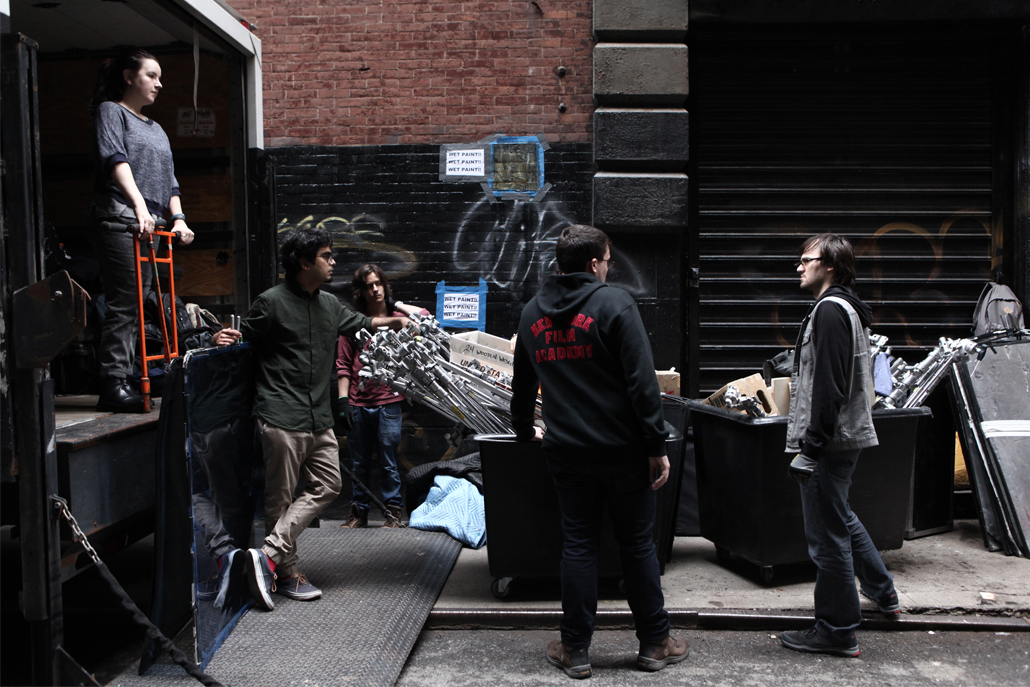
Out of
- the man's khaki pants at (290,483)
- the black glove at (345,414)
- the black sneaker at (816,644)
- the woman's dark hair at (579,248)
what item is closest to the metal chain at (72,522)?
the man's khaki pants at (290,483)

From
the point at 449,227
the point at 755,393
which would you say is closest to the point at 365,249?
the point at 449,227

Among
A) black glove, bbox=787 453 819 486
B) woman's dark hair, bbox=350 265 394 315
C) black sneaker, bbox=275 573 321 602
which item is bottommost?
black sneaker, bbox=275 573 321 602

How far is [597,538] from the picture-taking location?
3.82 metres

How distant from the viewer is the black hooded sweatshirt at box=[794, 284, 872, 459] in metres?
3.76

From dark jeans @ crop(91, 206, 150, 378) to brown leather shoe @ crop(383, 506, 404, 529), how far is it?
7.94 ft

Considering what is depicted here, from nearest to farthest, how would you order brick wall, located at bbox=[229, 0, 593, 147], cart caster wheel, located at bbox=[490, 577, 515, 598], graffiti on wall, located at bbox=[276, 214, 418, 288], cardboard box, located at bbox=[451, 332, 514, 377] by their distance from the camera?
cart caster wheel, located at bbox=[490, 577, 515, 598] → cardboard box, located at bbox=[451, 332, 514, 377] → brick wall, located at bbox=[229, 0, 593, 147] → graffiti on wall, located at bbox=[276, 214, 418, 288]

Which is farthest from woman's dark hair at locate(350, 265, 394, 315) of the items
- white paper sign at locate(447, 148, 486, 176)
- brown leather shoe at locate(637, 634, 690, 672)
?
brown leather shoe at locate(637, 634, 690, 672)

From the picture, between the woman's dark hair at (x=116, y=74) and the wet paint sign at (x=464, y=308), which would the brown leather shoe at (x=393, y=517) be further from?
the woman's dark hair at (x=116, y=74)

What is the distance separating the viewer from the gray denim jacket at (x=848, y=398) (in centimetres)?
388

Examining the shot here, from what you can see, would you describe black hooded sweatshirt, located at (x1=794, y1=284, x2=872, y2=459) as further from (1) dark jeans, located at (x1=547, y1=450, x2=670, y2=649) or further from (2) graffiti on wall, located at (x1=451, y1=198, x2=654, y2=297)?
(2) graffiti on wall, located at (x1=451, y1=198, x2=654, y2=297)

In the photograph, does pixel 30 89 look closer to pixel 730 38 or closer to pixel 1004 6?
pixel 730 38

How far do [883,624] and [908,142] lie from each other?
449cm

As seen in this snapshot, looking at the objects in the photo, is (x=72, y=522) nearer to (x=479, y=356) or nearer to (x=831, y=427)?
(x=479, y=356)

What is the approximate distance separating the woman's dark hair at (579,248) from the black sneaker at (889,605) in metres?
2.36
